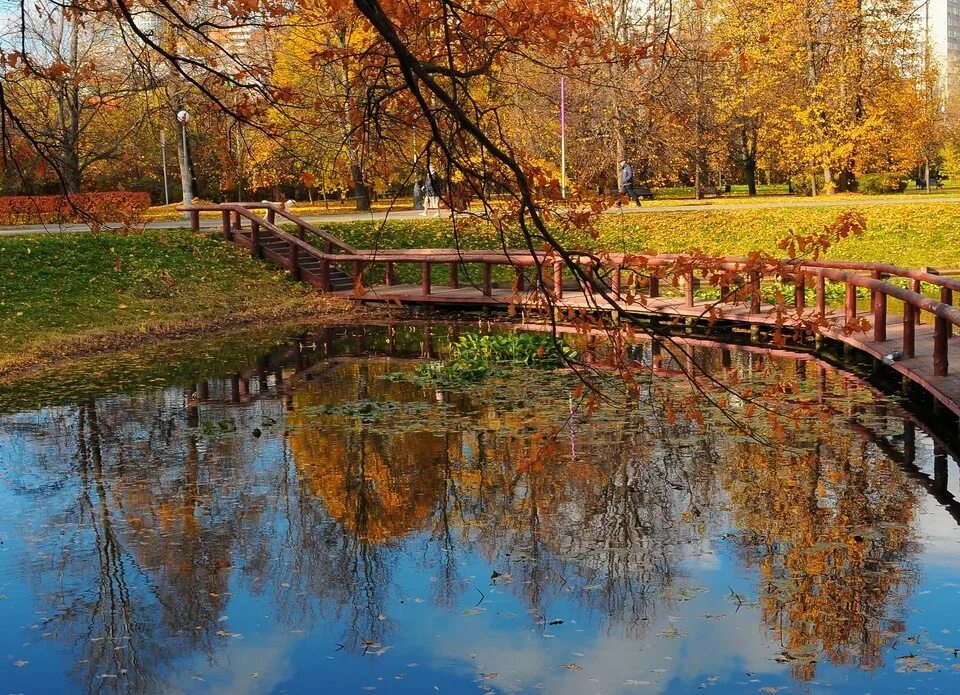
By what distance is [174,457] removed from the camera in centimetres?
1168

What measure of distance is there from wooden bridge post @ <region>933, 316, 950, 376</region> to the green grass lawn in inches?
470

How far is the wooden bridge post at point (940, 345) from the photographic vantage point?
40.3ft

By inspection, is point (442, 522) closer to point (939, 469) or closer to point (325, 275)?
point (939, 469)

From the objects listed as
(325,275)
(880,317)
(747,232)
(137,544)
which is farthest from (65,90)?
(747,232)

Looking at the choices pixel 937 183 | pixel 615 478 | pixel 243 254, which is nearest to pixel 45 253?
pixel 243 254

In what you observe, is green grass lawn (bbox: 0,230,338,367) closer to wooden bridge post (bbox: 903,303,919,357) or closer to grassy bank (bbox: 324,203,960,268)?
grassy bank (bbox: 324,203,960,268)

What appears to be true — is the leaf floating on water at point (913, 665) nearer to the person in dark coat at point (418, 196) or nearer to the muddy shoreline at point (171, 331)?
the muddy shoreline at point (171, 331)

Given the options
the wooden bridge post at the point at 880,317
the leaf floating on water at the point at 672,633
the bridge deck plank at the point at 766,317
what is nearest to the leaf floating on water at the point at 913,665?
the leaf floating on water at the point at 672,633

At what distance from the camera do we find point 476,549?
8.84 metres

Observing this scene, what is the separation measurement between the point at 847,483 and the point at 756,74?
33206 millimetres

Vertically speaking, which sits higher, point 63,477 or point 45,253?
point 45,253

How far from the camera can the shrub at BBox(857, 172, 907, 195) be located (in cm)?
4428

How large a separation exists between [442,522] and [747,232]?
22.0m

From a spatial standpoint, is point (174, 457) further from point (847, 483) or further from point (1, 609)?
point (847, 483)
